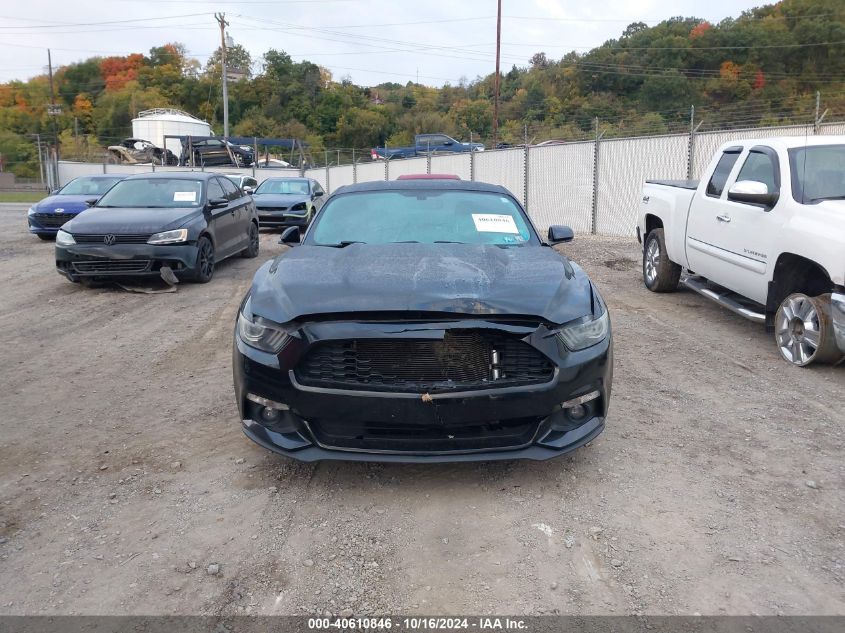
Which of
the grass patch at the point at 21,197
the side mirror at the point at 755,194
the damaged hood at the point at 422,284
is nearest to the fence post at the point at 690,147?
the side mirror at the point at 755,194

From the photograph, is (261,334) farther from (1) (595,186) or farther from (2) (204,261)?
(1) (595,186)

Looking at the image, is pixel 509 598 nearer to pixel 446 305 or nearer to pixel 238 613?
pixel 238 613

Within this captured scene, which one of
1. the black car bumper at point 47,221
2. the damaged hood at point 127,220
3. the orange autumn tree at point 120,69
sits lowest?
the black car bumper at point 47,221

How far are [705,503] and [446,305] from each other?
1600 millimetres

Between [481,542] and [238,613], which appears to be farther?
[481,542]

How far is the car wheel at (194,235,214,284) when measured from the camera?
9.99 m

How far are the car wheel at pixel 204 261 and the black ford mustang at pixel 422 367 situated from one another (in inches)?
257

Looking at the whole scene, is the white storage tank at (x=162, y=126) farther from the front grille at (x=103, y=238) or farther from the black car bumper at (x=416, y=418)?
the black car bumper at (x=416, y=418)

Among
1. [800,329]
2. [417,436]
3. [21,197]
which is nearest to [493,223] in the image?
[417,436]

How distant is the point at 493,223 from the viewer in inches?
203

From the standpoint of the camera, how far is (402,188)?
558cm

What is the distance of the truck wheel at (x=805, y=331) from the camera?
5.54 m

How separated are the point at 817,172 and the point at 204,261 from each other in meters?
7.69

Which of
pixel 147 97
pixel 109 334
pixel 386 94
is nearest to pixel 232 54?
pixel 147 97
